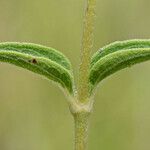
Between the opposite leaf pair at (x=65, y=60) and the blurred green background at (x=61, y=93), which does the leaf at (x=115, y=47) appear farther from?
the blurred green background at (x=61, y=93)

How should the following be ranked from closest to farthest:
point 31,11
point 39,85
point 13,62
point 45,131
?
point 13,62 → point 45,131 → point 39,85 → point 31,11

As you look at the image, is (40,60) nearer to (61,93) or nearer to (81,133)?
(81,133)

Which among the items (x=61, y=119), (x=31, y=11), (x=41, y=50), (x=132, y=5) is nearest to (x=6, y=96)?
(x=61, y=119)

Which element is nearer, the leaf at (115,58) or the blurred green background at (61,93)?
the leaf at (115,58)

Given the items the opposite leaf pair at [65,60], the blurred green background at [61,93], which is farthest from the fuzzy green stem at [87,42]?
the blurred green background at [61,93]

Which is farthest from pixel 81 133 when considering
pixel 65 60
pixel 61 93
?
pixel 61 93

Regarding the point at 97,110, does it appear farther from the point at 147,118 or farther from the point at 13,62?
the point at 13,62

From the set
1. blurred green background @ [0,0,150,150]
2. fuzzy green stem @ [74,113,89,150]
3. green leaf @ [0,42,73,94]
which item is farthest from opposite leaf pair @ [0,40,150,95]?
blurred green background @ [0,0,150,150]

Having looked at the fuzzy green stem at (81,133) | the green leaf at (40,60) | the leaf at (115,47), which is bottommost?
the fuzzy green stem at (81,133)

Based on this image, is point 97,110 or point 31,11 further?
point 31,11
